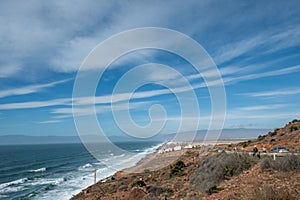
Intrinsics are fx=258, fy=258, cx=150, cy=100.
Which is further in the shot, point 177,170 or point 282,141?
point 282,141

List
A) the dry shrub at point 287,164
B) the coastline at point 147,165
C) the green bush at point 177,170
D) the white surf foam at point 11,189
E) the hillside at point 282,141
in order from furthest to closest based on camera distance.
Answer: the white surf foam at point 11,189, the coastline at point 147,165, the hillside at point 282,141, the green bush at point 177,170, the dry shrub at point 287,164

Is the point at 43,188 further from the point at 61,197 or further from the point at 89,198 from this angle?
the point at 89,198

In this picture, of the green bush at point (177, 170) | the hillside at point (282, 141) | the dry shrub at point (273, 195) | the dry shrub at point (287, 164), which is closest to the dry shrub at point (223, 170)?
the dry shrub at point (287, 164)

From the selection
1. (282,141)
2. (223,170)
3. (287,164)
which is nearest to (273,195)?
(287,164)

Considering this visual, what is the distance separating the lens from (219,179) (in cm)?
1431

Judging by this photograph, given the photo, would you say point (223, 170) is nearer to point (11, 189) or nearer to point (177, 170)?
point (177, 170)

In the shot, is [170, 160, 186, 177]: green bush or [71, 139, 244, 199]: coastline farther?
[71, 139, 244, 199]: coastline

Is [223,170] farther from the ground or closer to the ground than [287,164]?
closer to the ground

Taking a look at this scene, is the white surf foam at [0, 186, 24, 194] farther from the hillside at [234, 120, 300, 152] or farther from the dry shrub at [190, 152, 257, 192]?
the hillside at [234, 120, 300, 152]

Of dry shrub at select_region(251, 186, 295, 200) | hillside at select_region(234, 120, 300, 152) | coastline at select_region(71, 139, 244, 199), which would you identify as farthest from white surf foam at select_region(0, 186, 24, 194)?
dry shrub at select_region(251, 186, 295, 200)

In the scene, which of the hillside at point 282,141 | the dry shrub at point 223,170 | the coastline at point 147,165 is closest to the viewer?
the dry shrub at point 223,170

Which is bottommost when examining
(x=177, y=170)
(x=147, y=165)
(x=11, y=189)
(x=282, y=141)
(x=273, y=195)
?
(x=11, y=189)

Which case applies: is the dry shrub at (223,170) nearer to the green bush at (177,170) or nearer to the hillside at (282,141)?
the green bush at (177,170)

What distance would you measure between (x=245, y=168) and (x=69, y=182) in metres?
29.2
